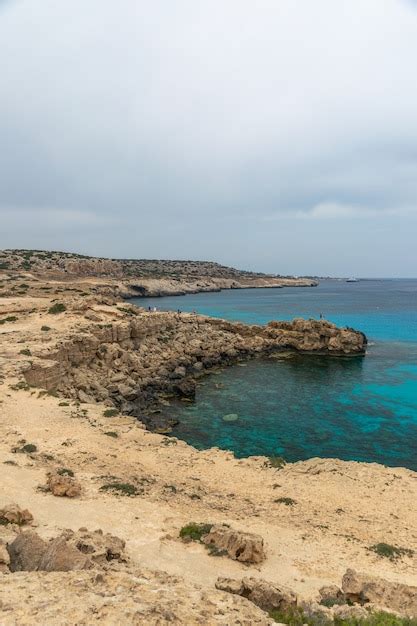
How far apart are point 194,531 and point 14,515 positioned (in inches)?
174

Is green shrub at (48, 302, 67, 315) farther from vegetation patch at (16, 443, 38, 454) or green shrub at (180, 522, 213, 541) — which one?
green shrub at (180, 522, 213, 541)

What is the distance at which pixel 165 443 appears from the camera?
703 inches

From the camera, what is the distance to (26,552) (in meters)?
7.40

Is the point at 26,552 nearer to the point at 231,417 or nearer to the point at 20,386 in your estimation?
the point at 20,386

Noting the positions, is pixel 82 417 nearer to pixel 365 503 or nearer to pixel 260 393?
pixel 365 503

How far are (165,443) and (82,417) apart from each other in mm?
4203

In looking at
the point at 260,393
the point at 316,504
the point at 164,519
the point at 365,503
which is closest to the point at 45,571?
the point at 164,519

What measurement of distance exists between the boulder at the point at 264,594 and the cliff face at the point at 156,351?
59.9ft

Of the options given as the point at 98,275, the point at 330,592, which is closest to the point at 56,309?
the point at 330,592

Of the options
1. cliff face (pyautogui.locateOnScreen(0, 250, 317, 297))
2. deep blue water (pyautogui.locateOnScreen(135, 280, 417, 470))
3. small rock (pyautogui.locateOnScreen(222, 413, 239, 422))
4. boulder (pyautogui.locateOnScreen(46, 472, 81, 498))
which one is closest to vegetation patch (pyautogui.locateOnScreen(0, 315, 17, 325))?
deep blue water (pyautogui.locateOnScreen(135, 280, 417, 470))

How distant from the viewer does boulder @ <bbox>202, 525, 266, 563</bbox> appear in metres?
9.66

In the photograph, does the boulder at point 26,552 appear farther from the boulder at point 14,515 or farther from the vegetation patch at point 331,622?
the vegetation patch at point 331,622

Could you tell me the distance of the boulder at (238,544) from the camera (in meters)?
9.66

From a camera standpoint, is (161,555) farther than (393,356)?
No
